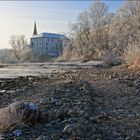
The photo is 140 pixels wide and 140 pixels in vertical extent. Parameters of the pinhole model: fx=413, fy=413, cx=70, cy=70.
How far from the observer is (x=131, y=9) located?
7494cm

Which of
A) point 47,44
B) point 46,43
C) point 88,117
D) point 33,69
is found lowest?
→ point 33,69

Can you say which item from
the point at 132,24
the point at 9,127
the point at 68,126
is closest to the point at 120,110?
the point at 68,126

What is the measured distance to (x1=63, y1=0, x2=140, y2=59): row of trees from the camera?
239 feet

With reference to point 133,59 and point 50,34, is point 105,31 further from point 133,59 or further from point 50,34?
point 50,34

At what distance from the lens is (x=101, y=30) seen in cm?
9281

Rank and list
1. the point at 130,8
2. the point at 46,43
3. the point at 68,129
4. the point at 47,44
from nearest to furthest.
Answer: the point at 68,129
the point at 130,8
the point at 47,44
the point at 46,43

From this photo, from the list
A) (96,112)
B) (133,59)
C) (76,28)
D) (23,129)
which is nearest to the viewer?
(23,129)

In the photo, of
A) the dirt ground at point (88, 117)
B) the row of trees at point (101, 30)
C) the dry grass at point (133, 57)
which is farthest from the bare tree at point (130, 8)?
the dirt ground at point (88, 117)

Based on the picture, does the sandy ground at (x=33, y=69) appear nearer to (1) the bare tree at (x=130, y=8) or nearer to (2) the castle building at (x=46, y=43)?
(1) the bare tree at (x=130, y=8)

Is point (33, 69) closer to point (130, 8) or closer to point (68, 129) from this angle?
point (130, 8)

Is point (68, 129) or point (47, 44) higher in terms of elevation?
point (47, 44)

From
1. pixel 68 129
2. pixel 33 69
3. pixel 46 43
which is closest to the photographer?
pixel 68 129

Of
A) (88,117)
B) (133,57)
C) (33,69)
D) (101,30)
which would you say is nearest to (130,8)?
(101,30)

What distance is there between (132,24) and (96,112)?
61.3 meters
